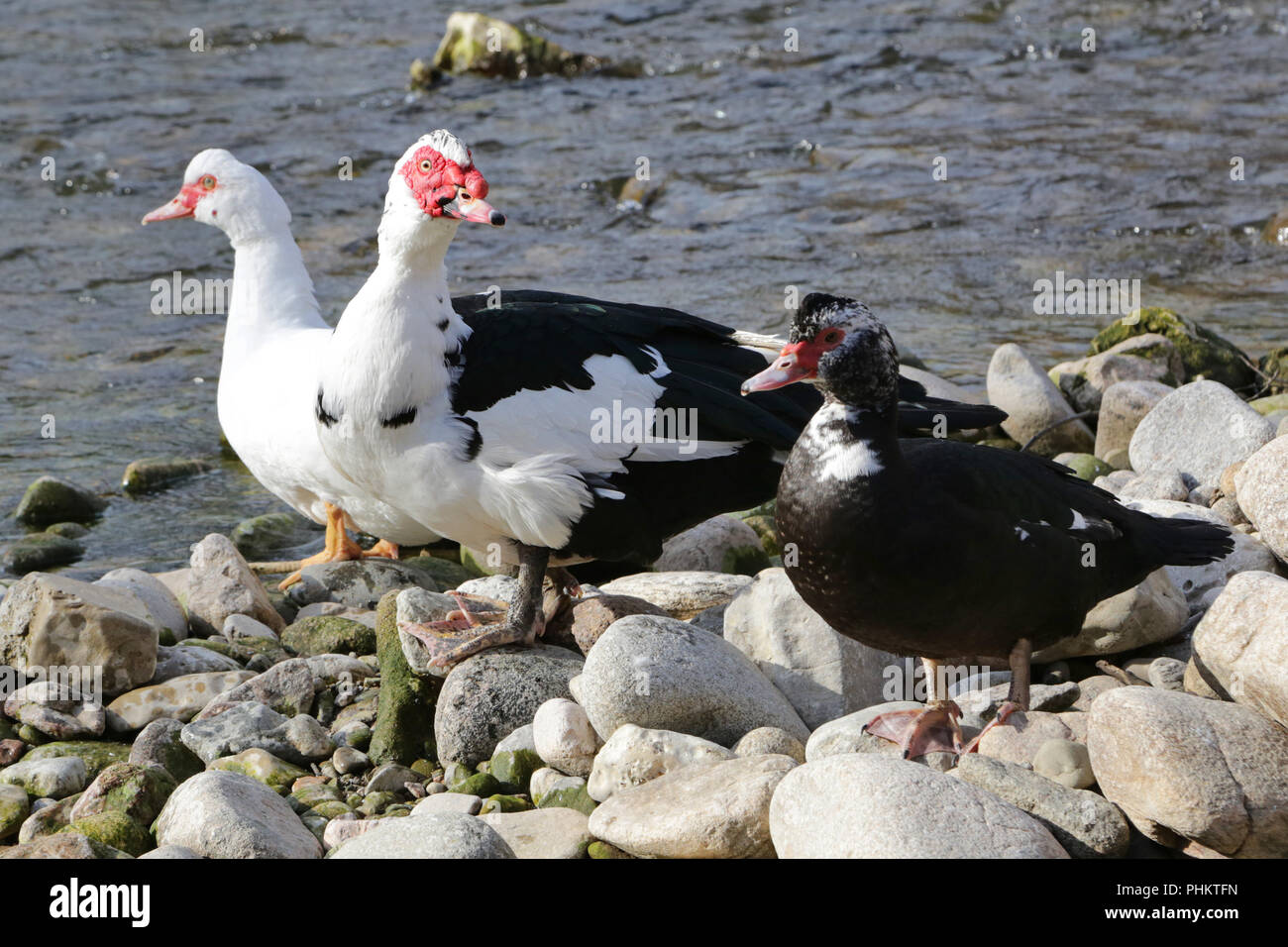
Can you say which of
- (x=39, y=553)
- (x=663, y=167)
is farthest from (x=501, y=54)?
(x=39, y=553)

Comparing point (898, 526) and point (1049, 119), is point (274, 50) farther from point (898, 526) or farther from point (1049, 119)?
point (898, 526)

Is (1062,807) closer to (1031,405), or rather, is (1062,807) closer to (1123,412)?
(1123,412)

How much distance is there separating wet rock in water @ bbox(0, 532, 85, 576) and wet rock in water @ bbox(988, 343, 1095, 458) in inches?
175

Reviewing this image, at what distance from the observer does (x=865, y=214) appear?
453 inches

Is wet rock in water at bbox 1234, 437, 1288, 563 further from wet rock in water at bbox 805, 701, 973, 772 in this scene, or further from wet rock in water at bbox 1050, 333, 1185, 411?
wet rock in water at bbox 1050, 333, 1185, 411

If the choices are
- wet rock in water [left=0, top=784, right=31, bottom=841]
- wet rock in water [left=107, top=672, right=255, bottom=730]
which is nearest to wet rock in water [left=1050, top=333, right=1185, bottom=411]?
wet rock in water [left=107, top=672, right=255, bottom=730]

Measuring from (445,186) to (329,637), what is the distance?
6.22 ft

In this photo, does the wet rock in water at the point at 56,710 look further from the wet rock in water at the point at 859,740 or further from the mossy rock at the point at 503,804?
the wet rock in water at the point at 859,740

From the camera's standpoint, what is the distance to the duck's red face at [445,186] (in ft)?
14.5

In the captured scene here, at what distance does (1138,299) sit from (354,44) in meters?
9.78

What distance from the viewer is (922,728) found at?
4.01m

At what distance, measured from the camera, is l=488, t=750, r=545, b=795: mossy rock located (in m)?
4.35

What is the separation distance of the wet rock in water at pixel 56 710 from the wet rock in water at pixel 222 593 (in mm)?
965

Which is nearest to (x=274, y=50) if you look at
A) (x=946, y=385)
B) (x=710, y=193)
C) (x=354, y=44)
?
(x=354, y=44)
